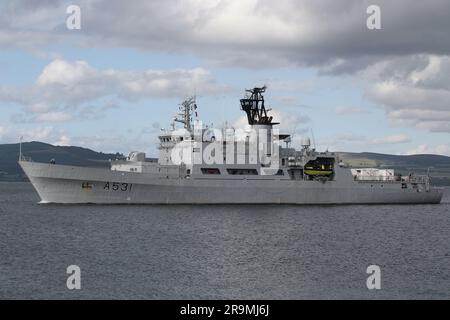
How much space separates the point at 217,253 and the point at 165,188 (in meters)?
22.2

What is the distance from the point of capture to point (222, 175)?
55.1 m

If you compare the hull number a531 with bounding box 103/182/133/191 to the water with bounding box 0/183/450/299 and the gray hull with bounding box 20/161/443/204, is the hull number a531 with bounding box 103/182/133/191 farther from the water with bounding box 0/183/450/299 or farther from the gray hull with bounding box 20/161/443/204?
the water with bounding box 0/183/450/299

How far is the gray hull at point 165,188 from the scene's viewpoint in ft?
169

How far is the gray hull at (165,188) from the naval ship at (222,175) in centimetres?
8

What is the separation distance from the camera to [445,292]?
24.2m

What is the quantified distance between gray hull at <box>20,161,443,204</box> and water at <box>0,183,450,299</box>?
1.59m

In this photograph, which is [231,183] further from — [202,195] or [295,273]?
[295,273]

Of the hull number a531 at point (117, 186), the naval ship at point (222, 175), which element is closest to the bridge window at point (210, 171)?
the naval ship at point (222, 175)

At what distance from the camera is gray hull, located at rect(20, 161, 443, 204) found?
169 ft

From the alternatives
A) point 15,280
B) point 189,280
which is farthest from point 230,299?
point 15,280

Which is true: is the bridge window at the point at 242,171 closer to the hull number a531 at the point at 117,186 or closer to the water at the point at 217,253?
the water at the point at 217,253

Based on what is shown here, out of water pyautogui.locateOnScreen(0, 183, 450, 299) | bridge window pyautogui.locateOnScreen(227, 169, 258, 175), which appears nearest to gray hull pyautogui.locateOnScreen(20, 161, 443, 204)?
bridge window pyautogui.locateOnScreen(227, 169, 258, 175)

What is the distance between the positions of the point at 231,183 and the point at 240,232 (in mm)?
15531

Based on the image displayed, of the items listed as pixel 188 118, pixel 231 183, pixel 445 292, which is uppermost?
pixel 188 118
